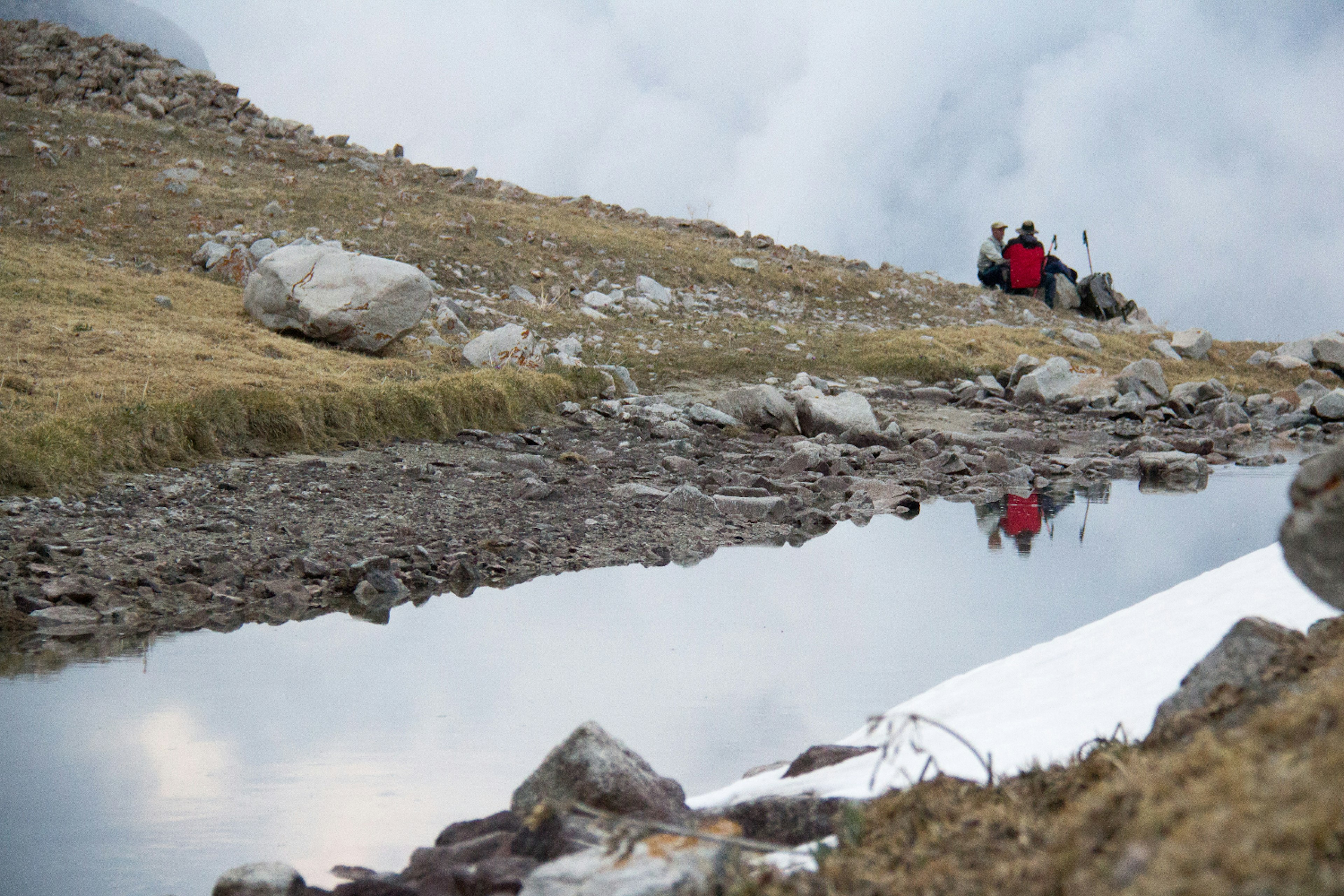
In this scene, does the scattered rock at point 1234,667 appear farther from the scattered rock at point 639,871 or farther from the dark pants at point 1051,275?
the dark pants at point 1051,275

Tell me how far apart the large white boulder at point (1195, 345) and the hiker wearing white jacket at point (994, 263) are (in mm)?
5288

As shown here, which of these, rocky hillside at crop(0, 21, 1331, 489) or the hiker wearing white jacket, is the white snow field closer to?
rocky hillside at crop(0, 21, 1331, 489)

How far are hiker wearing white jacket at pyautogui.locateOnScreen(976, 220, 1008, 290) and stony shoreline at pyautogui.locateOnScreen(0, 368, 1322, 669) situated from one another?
15463 millimetres

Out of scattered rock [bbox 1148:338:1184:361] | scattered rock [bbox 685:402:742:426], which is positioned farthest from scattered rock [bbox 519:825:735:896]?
scattered rock [bbox 1148:338:1184:361]

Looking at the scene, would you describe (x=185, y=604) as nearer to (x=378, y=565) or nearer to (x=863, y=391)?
(x=378, y=565)

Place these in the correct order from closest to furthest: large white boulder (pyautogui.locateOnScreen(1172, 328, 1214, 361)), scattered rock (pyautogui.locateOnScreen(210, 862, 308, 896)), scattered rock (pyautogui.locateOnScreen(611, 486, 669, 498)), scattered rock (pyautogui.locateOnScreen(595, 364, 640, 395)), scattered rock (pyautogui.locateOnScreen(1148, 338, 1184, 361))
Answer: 1. scattered rock (pyautogui.locateOnScreen(210, 862, 308, 896))
2. scattered rock (pyautogui.locateOnScreen(611, 486, 669, 498))
3. scattered rock (pyautogui.locateOnScreen(595, 364, 640, 395))
4. scattered rock (pyautogui.locateOnScreen(1148, 338, 1184, 361))
5. large white boulder (pyautogui.locateOnScreen(1172, 328, 1214, 361))

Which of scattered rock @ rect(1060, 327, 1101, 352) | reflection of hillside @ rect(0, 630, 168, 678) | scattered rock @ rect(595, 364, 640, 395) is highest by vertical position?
scattered rock @ rect(1060, 327, 1101, 352)

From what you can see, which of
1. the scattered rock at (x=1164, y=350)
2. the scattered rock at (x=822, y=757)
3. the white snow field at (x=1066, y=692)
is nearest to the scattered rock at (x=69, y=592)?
the white snow field at (x=1066, y=692)

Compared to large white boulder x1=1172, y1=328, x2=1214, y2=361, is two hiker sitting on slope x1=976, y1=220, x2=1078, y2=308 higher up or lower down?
higher up

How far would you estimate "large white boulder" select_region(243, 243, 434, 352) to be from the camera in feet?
40.1

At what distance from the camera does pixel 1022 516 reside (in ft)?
32.0

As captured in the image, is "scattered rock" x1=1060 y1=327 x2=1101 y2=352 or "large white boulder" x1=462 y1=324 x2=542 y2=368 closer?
"large white boulder" x1=462 y1=324 x2=542 y2=368

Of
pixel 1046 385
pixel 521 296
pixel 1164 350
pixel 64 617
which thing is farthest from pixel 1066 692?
pixel 1164 350

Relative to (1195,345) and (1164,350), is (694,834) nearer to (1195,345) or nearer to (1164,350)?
(1164,350)
